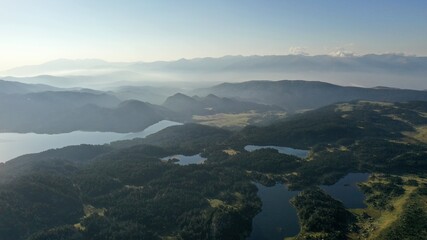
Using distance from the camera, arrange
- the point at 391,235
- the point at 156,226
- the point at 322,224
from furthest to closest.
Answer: the point at 156,226 → the point at 322,224 → the point at 391,235

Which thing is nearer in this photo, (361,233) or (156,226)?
(361,233)

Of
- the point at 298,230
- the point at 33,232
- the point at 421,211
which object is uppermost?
the point at 421,211

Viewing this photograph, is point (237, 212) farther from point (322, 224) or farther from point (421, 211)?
point (421, 211)

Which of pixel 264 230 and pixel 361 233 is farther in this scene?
pixel 264 230

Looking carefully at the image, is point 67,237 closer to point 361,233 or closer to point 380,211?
point 361,233

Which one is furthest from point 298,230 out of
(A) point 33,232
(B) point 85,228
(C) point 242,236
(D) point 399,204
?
(A) point 33,232

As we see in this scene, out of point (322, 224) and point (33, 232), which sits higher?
point (322, 224)

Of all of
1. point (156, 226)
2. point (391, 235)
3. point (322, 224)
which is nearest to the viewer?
point (391, 235)

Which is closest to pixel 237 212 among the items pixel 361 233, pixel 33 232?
pixel 361 233

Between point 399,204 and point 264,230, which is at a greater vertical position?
point 399,204
